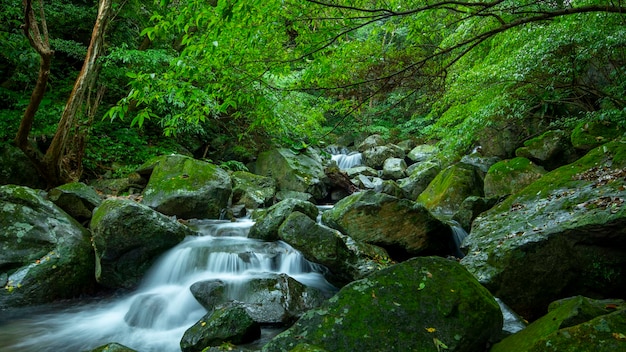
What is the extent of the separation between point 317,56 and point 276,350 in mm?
2876

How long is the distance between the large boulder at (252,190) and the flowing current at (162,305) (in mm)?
2552

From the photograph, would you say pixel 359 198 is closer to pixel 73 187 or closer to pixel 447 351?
pixel 447 351

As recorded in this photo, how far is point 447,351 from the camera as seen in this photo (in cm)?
277

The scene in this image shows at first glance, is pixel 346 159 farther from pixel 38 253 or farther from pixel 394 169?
pixel 38 253

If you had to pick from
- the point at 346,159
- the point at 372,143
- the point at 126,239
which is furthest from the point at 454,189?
the point at 372,143

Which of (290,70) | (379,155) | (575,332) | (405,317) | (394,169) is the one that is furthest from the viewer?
(379,155)

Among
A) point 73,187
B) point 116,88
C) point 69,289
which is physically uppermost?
point 116,88

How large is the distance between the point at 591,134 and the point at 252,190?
9.06 metres

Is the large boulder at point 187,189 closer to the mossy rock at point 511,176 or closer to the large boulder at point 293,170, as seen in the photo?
the large boulder at point 293,170

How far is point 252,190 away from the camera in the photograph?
36.2 ft

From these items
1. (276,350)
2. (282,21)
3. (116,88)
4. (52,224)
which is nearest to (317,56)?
(282,21)

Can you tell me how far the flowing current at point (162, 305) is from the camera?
4883mm

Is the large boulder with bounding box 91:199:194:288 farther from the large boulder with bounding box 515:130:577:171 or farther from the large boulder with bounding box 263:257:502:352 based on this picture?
the large boulder with bounding box 515:130:577:171

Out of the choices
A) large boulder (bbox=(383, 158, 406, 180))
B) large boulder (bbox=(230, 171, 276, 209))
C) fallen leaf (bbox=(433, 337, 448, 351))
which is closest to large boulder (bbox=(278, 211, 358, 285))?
fallen leaf (bbox=(433, 337, 448, 351))
